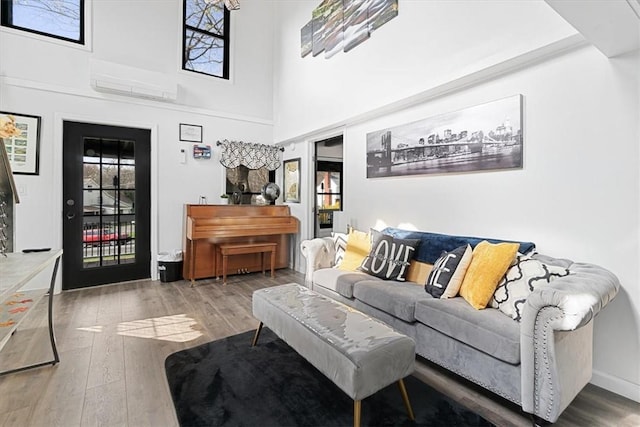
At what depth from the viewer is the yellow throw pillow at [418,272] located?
2711 mm

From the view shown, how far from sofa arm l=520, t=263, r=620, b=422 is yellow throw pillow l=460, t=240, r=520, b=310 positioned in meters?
0.42

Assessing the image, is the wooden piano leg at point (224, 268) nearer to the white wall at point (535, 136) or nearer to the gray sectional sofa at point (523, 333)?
the white wall at point (535, 136)

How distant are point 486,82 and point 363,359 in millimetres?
2382

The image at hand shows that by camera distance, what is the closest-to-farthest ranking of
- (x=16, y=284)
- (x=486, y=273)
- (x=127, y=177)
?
(x=16, y=284) < (x=486, y=273) < (x=127, y=177)

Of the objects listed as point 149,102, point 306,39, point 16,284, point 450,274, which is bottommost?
point 450,274

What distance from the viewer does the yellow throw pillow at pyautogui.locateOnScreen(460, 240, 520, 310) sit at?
6.52ft

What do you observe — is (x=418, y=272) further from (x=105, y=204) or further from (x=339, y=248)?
(x=105, y=204)

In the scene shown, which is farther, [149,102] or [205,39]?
[205,39]

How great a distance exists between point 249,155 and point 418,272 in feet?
11.2

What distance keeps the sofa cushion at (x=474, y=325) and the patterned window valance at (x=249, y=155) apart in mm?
3749

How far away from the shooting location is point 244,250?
4.37 metres

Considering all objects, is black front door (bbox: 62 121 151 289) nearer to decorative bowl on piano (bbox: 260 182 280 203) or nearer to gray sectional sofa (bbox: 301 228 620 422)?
decorative bowl on piano (bbox: 260 182 280 203)

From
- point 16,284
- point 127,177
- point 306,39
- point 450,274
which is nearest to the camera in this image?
point 16,284

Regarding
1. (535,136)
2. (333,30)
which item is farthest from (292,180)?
(535,136)
